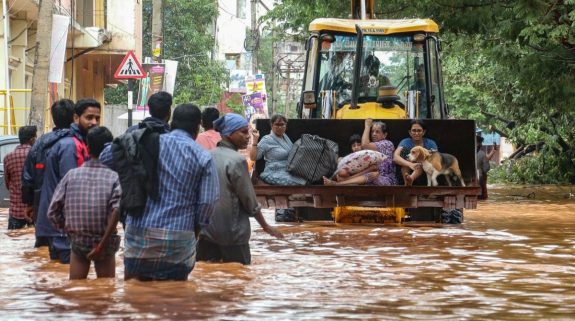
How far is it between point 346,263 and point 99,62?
95.3ft

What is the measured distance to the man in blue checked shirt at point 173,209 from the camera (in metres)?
7.54

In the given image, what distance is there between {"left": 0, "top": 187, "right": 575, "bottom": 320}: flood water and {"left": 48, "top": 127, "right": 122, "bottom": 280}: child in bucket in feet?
1.12

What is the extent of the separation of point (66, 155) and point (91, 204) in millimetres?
1275

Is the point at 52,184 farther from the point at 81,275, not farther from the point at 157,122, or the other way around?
the point at 157,122

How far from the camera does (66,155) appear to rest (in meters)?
9.37

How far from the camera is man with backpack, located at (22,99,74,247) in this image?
33.1 ft

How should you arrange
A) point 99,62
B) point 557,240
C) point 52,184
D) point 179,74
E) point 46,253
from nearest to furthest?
point 52,184 < point 46,253 < point 557,240 < point 99,62 < point 179,74

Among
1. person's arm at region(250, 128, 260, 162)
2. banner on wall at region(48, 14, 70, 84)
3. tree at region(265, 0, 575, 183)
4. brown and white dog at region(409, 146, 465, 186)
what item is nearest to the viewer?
brown and white dog at region(409, 146, 465, 186)

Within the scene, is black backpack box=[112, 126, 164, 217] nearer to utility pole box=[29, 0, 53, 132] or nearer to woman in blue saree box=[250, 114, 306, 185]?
woman in blue saree box=[250, 114, 306, 185]

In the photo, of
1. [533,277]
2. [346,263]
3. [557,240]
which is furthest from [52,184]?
[557,240]

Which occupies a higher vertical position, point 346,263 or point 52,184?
point 52,184

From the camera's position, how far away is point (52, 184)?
954 cm

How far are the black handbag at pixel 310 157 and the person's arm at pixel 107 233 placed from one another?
7.53 meters

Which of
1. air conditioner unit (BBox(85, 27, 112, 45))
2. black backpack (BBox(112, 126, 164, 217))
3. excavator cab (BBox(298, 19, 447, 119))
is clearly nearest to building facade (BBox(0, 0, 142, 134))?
air conditioner unit (BBox(85, 27, 112, 45))
